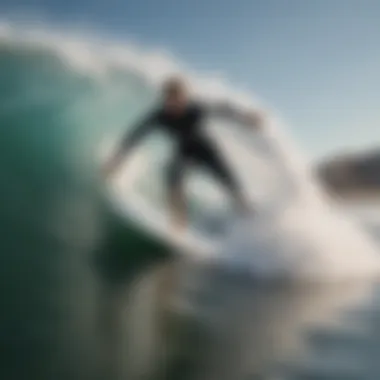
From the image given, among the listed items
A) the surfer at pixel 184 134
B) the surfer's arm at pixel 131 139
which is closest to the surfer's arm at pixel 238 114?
the surfer at pixel 184 134

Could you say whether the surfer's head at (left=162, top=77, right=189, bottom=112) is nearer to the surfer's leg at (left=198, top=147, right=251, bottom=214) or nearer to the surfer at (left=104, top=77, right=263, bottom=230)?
the surfer at (left=104, top=77, right=263, bottom=230)

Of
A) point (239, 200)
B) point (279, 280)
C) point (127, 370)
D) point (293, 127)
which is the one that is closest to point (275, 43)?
point (293, 127)

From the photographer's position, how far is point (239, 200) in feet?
5.24

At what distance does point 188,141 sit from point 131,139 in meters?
0.11

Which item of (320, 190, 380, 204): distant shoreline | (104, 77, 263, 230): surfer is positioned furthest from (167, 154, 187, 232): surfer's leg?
(320, 190, 380, 204): distant shoreline

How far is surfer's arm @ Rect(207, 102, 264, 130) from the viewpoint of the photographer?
1.61 m

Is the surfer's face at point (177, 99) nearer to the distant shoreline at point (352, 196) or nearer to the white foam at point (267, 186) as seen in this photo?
the white foam at point (267, 186)

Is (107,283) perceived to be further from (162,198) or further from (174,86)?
(174,86)

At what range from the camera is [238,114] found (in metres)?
1.61

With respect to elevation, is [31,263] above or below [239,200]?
below

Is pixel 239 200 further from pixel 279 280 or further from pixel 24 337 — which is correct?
pixel 24 337

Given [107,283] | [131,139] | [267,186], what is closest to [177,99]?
[131,139]

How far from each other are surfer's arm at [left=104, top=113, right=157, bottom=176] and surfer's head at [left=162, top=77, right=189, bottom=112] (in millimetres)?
39

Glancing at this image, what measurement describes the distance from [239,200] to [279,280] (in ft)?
0.58
